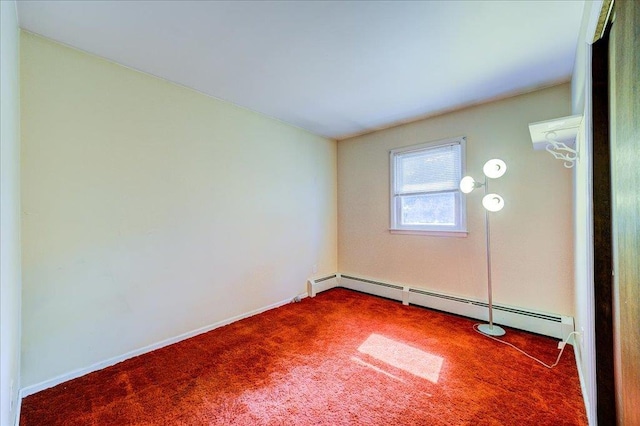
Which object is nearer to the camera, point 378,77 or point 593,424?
point 593,424

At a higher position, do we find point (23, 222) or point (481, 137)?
point (481, 137)

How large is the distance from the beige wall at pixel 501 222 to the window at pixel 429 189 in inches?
4.1

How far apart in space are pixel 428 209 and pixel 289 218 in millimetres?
1904

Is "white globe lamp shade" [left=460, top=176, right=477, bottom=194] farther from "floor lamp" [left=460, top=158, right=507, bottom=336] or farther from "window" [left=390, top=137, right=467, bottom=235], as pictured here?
"window" [left=390, top=137, right=467, bottom=235]

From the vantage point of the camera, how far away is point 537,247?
107 inches

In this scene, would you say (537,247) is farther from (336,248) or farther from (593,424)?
(336,248)

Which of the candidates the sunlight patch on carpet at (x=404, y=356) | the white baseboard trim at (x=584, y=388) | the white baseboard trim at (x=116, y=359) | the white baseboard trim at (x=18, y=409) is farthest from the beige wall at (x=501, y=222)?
the white baseboard trim at (x=18, y=409)

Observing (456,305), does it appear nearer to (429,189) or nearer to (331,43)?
(429,189)

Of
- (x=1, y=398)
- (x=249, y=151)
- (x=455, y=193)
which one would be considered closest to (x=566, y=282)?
(x=455, y=193)

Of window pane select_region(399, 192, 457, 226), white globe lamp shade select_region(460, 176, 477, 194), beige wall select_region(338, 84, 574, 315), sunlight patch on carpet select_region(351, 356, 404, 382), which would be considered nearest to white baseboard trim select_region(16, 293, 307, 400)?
sunlight patch on carpet select_region(351, 356, 404, 382)

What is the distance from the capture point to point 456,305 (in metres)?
3.16

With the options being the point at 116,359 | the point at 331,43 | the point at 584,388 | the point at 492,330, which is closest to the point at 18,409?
the point at 116,359

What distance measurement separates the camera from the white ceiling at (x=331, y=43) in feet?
5.42

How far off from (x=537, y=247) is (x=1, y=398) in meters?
3.91
